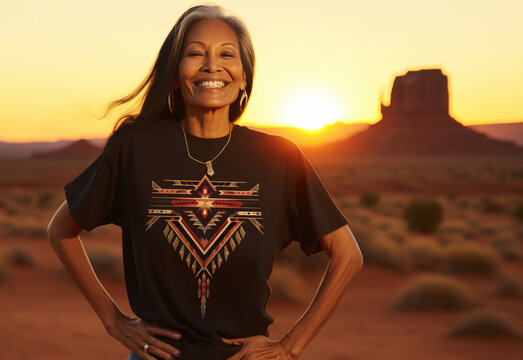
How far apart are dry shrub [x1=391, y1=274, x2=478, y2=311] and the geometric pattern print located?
28.2 ft

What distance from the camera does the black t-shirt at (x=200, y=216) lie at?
2033 mm

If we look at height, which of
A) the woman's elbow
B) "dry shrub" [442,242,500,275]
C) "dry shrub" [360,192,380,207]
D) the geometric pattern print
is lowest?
"dry shrub" [360,192,380,207]

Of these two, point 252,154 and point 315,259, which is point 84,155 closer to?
point 315,259

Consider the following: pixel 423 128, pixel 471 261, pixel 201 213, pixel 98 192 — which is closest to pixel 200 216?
pixel 201 213

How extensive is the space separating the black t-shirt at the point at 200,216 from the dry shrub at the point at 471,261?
12.2 m

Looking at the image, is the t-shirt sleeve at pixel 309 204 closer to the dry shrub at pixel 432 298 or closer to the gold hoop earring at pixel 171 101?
the gold hoop earring at pixel 171 101

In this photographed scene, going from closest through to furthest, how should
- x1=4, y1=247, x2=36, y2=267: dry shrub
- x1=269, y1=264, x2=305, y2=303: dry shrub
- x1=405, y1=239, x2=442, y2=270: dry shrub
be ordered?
1. x1=269, y1=264, x2=305, y2=303: dry shrub
2. x1=4, y1=247, x2=36, y2=267: dry shrub
3. x1=405, y1=239, x2=442, y2=270: dry shrub

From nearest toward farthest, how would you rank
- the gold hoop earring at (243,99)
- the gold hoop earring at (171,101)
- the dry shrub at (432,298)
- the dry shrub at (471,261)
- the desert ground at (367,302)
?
the gold hoop earring at (171,101) → the gold hoop earring at (243,99) → the desert ground at (367,302) → the dry shrub at (432,298) → the dry shrub at (471,261)

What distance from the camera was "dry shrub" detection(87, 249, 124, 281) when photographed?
11953mm

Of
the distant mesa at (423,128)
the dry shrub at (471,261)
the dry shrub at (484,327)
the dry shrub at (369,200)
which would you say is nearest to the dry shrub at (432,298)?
the dry shrub at (484,327)

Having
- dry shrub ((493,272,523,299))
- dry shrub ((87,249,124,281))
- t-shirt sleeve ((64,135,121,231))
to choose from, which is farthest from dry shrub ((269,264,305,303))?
t-shirt sleeve ((64,135,121,231))

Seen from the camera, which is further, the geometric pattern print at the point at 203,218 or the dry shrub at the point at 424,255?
the dry shrub at the point at 424,255

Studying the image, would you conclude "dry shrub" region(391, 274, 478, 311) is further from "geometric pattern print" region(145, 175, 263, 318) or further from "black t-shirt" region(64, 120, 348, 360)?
"geometric pattern print" region(145, 175, 263, 318)

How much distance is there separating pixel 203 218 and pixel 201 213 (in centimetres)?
2
